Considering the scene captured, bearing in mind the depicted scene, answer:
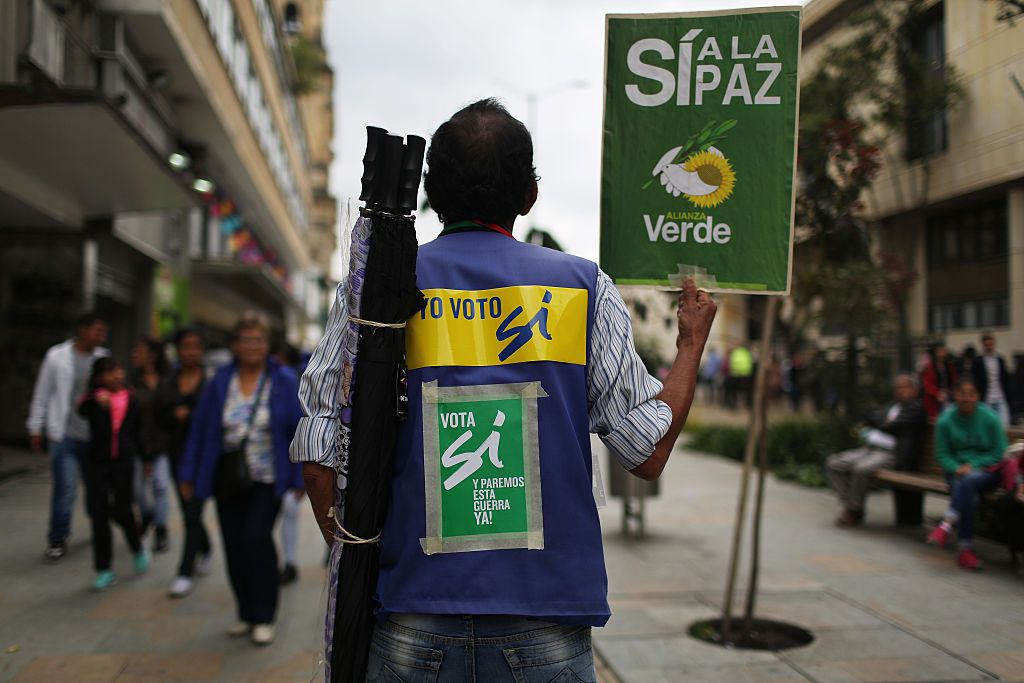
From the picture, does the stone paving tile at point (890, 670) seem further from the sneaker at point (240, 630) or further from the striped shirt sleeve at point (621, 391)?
the striped shirt sleeve at point (621, 391)

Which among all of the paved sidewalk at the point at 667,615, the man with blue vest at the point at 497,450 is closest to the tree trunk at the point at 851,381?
the paved sidewalk at the point at 667,615

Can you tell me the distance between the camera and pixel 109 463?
22.8ft

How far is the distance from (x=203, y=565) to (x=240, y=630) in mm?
1914

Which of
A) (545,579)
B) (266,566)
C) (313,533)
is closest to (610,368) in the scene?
(545,579)

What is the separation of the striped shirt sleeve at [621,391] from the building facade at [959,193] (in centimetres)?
1262

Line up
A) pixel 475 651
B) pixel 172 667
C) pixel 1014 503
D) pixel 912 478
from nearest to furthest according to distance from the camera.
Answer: pixel 475 651, pixel 172 667, pixel 1014 503, pixel 912 478

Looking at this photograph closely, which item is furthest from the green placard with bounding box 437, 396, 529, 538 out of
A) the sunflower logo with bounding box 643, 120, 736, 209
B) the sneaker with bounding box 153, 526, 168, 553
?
the sneaker with bounding box 153, 526, 168, 553

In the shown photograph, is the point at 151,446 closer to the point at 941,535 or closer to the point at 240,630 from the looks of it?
the point at 240,630

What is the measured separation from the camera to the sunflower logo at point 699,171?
3127mm

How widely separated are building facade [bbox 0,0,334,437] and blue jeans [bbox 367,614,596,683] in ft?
23.7

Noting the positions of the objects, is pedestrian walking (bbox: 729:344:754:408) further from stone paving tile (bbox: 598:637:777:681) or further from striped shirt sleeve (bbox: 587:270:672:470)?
striped shirt sleeve (bbox: 587:270:672:470)

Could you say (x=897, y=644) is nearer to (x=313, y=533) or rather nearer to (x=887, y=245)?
(x=313, y=533)

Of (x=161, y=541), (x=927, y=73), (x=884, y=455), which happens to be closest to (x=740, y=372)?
(x=927, y=73)

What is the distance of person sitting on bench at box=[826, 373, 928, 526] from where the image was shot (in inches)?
372
